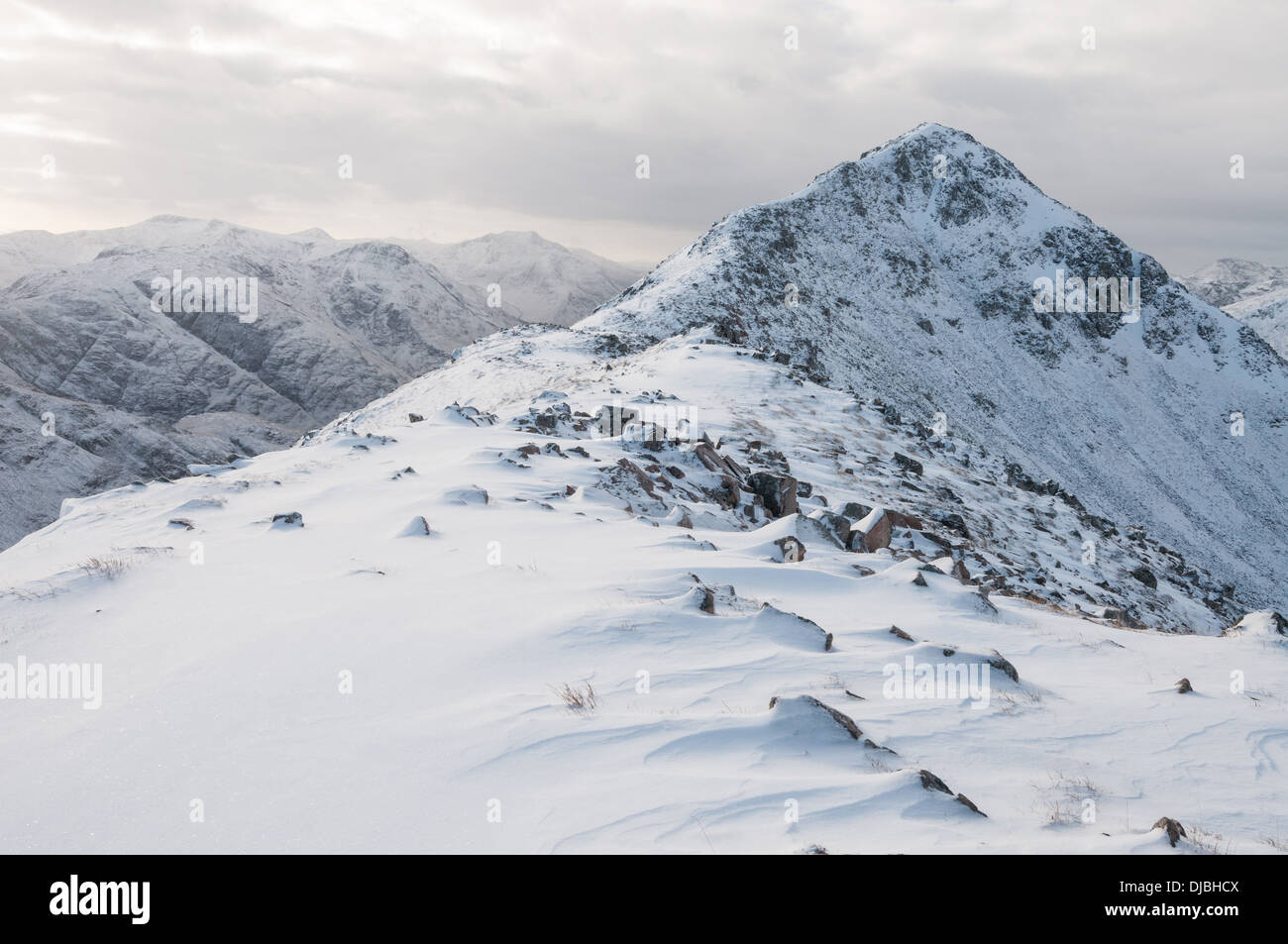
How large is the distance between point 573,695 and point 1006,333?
83.4m

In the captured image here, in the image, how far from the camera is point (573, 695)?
17.9ft

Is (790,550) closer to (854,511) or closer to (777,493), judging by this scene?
(854,511)

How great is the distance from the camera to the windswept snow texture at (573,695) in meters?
4.08

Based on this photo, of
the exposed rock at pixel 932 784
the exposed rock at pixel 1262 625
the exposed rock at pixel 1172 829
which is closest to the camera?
the exposed rock at pixel 1172 829

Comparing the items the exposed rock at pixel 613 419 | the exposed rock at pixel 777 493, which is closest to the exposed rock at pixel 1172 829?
the exposed rock at pixel 777 493

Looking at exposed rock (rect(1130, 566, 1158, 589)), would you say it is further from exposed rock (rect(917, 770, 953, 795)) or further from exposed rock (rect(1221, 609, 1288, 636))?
exposed rock (rect(917, 770, 953, 795))

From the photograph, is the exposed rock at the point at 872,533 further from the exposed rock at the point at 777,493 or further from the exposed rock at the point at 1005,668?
the exposed rock at the point at 1005,668

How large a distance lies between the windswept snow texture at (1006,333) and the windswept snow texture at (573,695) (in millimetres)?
37616

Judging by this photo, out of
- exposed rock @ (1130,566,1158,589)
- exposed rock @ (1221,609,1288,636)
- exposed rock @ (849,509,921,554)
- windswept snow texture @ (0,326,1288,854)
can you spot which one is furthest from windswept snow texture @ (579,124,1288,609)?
exposed rock @ (1221,609,1288,636)

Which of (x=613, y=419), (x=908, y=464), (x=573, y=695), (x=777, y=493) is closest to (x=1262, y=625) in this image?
(x=573, y=695)

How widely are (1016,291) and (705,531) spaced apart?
271ft

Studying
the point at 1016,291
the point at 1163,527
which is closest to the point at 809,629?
the point at 1163,527
